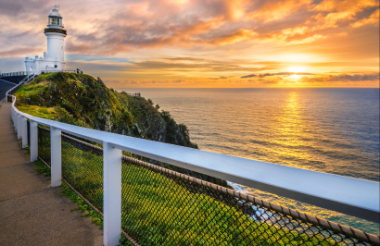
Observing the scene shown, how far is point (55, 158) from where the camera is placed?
15.0ft

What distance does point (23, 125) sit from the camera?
26.3 feet

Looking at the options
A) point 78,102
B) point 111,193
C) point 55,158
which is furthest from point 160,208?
point 78,102

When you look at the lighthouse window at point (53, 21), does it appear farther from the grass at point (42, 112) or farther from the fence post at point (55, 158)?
the fence post at point (55, 158)

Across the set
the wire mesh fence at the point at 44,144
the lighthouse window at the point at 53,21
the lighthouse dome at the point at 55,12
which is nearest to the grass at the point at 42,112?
the wire mesh fence at the point at 44,144

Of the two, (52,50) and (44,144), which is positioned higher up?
(52,50)

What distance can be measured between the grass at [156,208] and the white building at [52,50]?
171ft

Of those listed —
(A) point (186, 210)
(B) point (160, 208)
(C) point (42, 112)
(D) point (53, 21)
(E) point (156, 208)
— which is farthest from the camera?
(D) point (53, 21)

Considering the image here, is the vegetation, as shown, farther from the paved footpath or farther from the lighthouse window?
the lighthouse window

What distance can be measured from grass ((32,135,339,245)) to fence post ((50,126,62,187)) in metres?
0.13

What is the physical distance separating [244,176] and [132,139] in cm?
146

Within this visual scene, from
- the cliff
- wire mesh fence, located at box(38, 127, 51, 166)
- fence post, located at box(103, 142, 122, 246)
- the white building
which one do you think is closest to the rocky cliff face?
the cliff

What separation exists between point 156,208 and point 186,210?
0.59 m

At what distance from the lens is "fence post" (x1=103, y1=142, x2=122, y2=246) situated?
103 inches

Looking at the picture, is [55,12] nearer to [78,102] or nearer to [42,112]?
[78,102]
